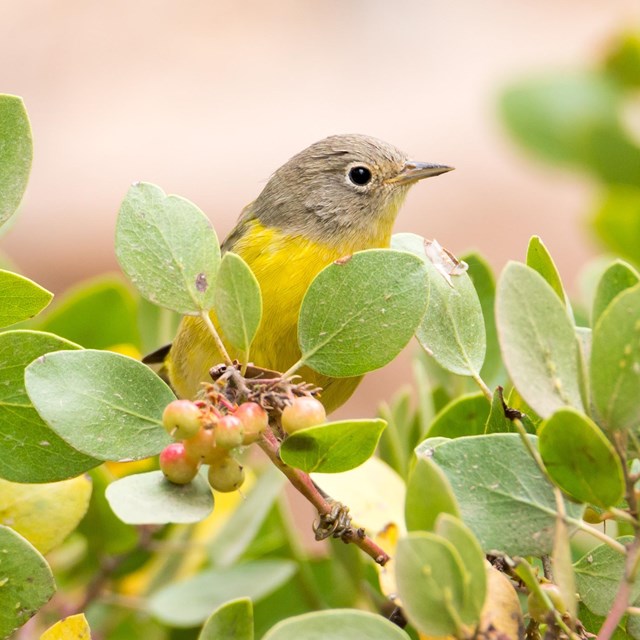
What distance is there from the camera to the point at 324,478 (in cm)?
157

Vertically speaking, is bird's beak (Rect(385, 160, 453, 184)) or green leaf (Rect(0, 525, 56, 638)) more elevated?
bird's beak (Rect(385, 160, 453, 184))

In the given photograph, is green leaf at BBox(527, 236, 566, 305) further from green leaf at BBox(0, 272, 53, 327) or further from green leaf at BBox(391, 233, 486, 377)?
green leaf at BBox(0, 272, 53, 327)

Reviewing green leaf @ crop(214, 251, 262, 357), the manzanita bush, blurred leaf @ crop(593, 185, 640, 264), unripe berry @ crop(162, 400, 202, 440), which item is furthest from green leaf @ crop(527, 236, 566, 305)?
blurred leaf @ crop(593, 185, 640, 264)

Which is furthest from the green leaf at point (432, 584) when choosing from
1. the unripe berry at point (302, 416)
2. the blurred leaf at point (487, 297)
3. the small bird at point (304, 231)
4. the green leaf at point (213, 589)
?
the small bird at point (304, 231)

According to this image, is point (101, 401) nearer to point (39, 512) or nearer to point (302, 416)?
point (302, 416)

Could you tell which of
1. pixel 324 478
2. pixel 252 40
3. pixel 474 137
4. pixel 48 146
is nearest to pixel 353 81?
pixel 252 40

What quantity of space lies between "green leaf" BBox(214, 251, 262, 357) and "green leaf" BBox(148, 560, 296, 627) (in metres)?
0.69

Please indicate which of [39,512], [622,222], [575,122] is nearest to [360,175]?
[575,122]

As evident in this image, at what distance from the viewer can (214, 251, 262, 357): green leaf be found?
118 cm

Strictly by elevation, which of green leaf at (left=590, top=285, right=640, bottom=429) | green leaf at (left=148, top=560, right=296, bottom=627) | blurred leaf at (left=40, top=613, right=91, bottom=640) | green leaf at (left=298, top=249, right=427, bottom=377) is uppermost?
green leaf at (left=590, top=285, right=640, bottom=429)

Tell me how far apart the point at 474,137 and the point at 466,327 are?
34.3 ft

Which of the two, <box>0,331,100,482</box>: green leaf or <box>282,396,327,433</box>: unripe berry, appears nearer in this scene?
<box>282,396,327,433</box>: unripe berry

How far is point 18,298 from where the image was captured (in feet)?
4.03

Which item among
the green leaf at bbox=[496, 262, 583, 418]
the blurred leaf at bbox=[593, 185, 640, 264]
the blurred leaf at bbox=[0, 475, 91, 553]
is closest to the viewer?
the green leaf at bbox=[496, 262, 583, 418]
